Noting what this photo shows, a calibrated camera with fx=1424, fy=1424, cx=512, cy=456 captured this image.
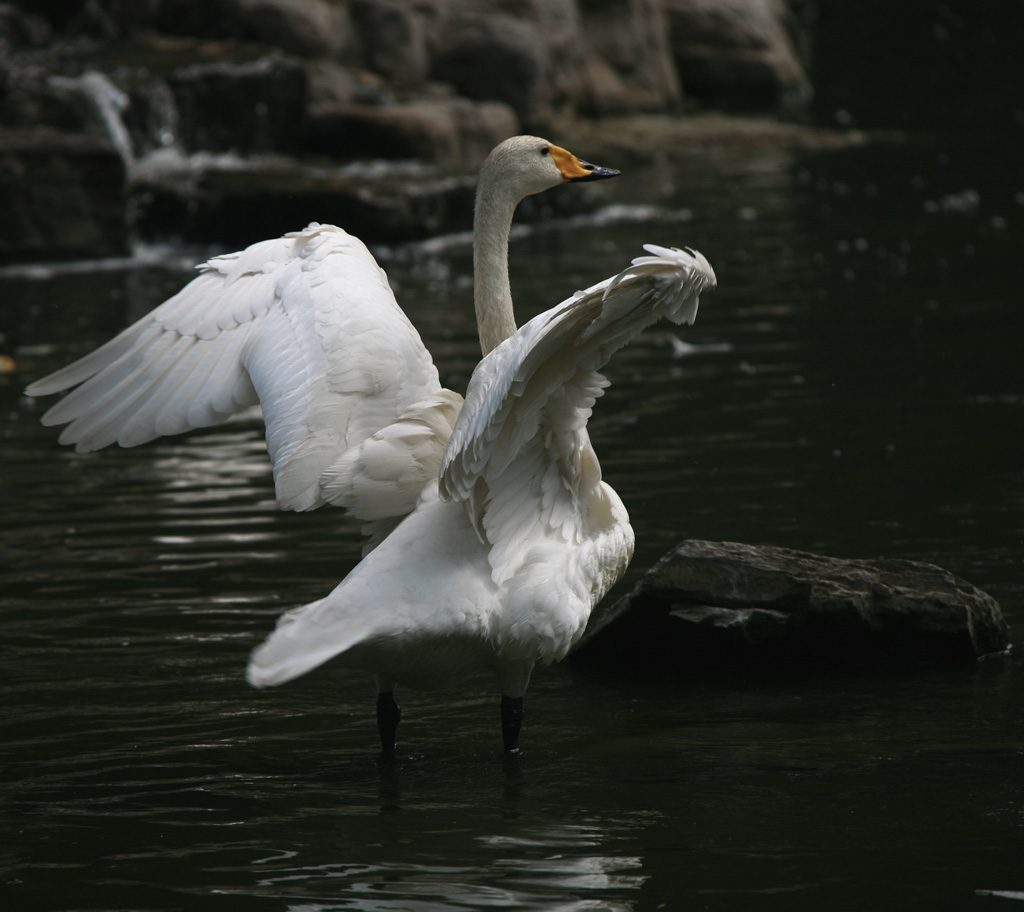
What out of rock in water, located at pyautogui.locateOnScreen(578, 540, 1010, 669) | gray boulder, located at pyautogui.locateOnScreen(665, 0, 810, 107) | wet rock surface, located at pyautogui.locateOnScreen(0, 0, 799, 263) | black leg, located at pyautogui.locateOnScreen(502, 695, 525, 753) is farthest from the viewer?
gray boulder, located at pyautogui.locateOnScreen(665, 0, 810, 107)

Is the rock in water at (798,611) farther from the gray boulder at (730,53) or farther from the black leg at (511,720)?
the gray boulder at (730,53)

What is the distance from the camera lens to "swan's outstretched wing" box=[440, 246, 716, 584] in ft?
13.1

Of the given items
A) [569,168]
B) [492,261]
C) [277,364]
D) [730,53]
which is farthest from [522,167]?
[730,53]

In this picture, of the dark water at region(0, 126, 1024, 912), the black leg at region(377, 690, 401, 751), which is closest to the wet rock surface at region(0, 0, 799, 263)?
the dark water at region(0, 126, 1024, 912)

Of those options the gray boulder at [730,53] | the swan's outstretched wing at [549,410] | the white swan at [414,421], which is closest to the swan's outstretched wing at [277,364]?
the white swan at [414,421]

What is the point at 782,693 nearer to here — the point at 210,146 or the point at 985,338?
the point at 985,338

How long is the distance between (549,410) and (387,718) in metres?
1.31

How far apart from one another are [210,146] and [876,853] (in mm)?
18173

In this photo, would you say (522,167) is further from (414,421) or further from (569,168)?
(414,421)

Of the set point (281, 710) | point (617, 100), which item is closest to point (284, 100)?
point (617, 100)

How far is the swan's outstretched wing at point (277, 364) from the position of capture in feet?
16.4

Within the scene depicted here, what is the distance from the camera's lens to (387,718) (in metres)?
5.03

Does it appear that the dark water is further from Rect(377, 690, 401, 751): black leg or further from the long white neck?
the long white neck

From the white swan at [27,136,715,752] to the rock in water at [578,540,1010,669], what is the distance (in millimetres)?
787
